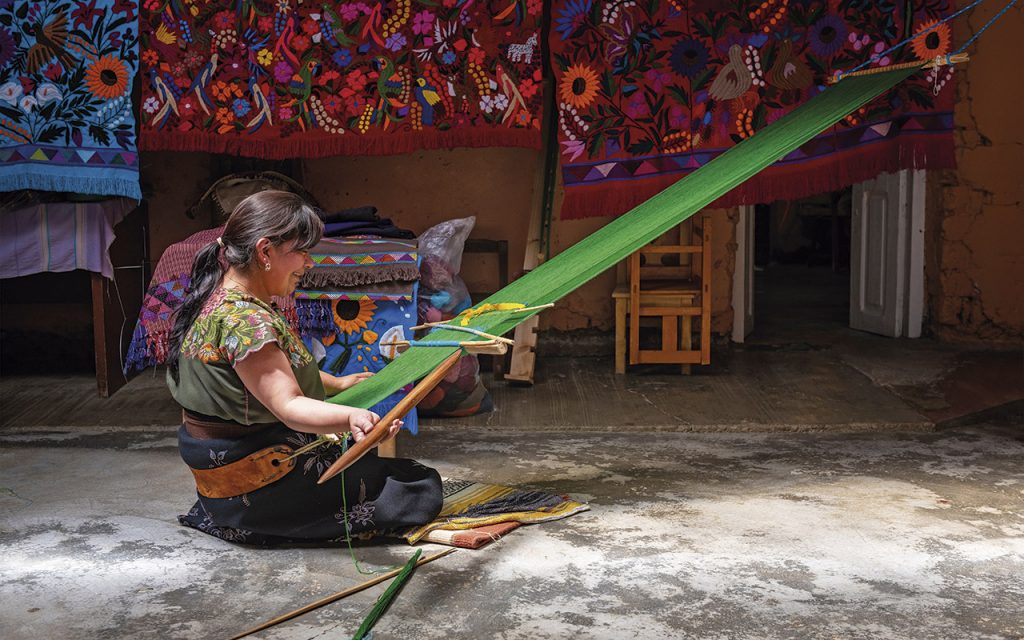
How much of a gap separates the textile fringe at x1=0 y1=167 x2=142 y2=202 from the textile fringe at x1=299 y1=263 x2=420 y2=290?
2.42 feet

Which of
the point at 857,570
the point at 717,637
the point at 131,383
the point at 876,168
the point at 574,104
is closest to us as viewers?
the point at 717,637

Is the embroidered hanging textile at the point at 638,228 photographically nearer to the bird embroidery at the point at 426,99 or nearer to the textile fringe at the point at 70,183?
the bird embroidery at the point at 426,99

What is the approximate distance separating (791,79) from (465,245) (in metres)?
1.66

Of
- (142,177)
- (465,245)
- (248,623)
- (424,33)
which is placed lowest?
(248,623)

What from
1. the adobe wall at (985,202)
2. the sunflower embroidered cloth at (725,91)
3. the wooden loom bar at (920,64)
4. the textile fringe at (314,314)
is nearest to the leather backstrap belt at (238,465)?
the textile fringe at (314,314)

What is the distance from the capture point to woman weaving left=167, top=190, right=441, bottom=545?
239cm

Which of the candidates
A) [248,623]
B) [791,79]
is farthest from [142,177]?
[248,623]

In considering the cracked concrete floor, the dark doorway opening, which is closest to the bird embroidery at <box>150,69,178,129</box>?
the cracked concrete floor

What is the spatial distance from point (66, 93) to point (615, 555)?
8.88ft

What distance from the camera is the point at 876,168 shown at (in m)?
3.82

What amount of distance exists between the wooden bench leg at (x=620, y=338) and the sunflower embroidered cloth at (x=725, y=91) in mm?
770

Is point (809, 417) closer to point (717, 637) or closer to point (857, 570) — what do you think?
point (857, 570)

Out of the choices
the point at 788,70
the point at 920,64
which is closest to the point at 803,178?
the point at 788,70

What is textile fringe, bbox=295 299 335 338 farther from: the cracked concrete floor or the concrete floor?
the cracked concrete floor
